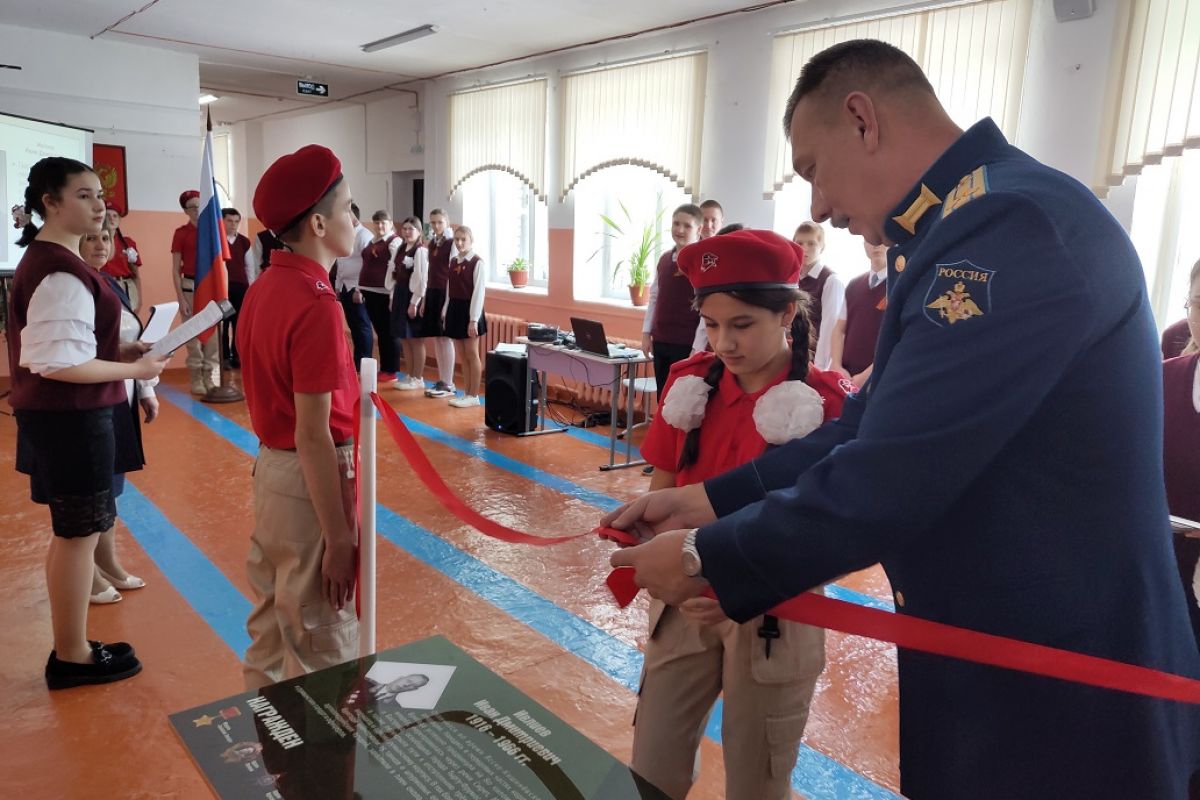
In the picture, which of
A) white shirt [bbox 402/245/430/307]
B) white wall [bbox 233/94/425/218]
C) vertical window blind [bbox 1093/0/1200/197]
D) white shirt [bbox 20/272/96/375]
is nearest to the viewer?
white shirt [bbox 20/272/96/375]

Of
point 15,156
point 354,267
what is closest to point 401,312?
point 354,267

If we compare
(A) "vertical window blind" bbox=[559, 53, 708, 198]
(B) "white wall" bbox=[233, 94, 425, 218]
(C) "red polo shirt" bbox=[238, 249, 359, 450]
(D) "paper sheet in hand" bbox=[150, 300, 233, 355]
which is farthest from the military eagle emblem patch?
(B) "white wall" bbox=[233, 94, 425, 218]

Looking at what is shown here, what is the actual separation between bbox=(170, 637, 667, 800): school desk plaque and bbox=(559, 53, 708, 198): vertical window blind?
6.04m

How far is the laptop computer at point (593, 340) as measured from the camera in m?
5.65

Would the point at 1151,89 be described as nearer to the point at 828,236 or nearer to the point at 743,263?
the point at 828,236

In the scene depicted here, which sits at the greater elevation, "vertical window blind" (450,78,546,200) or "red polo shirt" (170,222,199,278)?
"vertical window blind" (450,78,546,200)

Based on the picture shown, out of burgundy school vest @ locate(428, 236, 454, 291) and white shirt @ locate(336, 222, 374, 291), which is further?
white shirt @ locate(336, 222, 374, 291)

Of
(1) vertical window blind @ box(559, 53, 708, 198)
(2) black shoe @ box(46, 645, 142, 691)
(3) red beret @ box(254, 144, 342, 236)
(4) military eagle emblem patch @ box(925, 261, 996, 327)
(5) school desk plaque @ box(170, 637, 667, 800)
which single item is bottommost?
(2) black shoe @ box(46, 645, 142, 691)

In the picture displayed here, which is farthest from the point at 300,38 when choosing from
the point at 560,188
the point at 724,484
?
the point at 724,484

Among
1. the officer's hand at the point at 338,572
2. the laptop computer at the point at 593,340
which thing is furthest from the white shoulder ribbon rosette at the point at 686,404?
the laptop computer at the point at 593,340

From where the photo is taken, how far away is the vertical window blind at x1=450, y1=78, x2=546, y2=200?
8234mm

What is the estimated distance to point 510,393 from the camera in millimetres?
6305

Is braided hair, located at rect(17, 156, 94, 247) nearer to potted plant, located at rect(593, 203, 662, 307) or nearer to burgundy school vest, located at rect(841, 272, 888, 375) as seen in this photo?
burgundy school vest, located at rect(841, 272, 888, 375)

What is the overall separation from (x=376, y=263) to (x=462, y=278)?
4.13 feet
